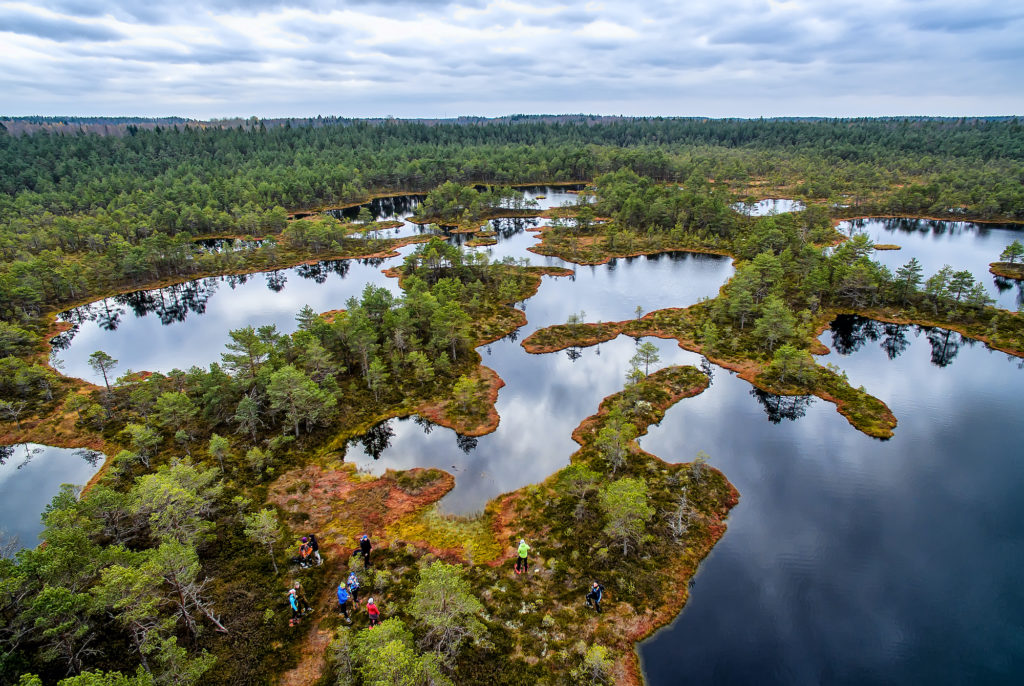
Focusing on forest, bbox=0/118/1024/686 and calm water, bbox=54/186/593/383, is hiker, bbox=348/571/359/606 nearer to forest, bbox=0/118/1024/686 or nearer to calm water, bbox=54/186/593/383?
forest, bbox=0/118/1024/686

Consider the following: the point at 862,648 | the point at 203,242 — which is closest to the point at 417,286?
the point at 862,648

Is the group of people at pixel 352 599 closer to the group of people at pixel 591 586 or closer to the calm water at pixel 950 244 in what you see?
the group of people at pixel 591 586

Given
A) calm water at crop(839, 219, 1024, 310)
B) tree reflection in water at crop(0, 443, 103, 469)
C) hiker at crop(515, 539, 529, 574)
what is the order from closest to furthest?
hiker at crop(515, 539, 529, 574)
tree reflection in water at crop(0, 443, 103, 469)
calm water at crop(839, 219, 1024, 310)

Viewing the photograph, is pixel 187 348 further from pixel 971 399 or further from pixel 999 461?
pixel 971 399

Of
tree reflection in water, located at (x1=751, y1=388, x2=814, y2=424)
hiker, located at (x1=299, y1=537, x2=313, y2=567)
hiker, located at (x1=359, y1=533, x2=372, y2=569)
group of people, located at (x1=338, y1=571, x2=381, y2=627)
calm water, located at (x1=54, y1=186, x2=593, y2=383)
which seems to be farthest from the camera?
calm water, located at (x1=54, y1=186, x2=593, y2=383)

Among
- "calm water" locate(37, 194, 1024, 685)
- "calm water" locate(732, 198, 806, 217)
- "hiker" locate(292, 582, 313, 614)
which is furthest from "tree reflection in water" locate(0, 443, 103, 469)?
"calm water" locate(732, 198, 806, 217)

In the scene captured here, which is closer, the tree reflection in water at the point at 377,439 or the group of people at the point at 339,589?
the group of people at the point at 339,589

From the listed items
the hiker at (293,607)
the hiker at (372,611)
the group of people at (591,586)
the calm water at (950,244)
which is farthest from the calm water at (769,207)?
the hiker at (293,607)
